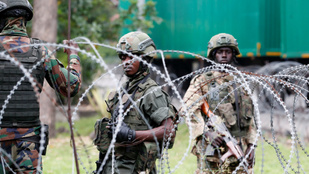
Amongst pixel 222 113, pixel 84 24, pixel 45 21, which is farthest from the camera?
pixel 84 24

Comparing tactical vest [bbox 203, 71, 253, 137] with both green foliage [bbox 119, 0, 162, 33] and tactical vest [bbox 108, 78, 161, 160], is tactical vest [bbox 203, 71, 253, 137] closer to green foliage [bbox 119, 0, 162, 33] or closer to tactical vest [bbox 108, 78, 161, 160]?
tactical vest [bbox 108, 78, 161, 160]

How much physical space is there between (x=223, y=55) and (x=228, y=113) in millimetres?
542

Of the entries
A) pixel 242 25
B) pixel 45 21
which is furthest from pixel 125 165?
pixel 242 25

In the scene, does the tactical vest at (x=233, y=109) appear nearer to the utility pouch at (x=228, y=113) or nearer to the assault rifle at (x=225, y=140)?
the utility pouch at (x=228, y=113)

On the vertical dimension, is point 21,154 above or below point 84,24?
below

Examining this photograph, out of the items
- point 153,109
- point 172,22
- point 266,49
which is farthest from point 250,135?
point 172,22

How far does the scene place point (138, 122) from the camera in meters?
3.64

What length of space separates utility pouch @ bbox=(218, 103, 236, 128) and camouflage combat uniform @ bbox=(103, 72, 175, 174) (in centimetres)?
78

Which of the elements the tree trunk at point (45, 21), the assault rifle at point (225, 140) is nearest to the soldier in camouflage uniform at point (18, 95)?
the assault rifle at point (225, 140)

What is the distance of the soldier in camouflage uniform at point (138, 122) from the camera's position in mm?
3496

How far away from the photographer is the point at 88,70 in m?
14.7

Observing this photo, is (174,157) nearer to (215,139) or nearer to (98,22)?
(215,139)

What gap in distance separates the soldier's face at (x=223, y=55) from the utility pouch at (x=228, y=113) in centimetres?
42

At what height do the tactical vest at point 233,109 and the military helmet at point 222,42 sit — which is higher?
the military helmet at point 222,42
